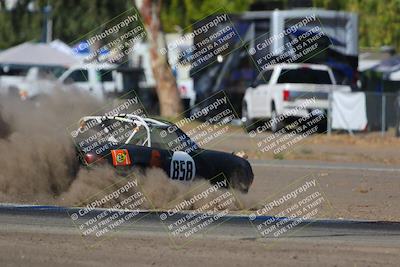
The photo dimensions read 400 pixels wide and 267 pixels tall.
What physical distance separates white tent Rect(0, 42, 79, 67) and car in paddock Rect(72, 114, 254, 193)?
28.2m

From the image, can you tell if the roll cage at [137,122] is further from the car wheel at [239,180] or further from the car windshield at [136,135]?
the car wheel at [239,180]

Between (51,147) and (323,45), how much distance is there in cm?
1982

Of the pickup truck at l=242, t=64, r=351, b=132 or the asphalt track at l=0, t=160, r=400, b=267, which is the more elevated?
the asphalt track at l=0, t=160, r=400, b=267

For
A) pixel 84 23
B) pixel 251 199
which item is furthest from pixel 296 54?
pixel 84 23

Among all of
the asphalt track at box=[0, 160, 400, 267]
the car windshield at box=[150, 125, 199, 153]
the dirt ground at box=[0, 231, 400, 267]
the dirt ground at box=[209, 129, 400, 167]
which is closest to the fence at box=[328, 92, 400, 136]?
Answer: the dirt ground at box=[209, 129, 400, 167]

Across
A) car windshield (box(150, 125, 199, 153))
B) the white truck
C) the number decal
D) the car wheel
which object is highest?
car windshield (box(150, 125, 199, 153))

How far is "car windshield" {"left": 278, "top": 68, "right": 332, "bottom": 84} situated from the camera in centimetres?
2967

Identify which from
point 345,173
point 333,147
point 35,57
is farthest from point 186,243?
point 35,57

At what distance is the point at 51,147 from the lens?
1405 cm

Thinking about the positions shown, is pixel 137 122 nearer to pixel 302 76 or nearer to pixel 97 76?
pixel 302 76

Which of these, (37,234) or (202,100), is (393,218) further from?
(202,100)

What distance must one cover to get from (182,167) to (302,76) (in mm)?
16054

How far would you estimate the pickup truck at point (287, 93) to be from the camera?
94.6 feet

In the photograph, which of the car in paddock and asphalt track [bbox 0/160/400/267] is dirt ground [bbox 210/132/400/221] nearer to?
the car in paddock
